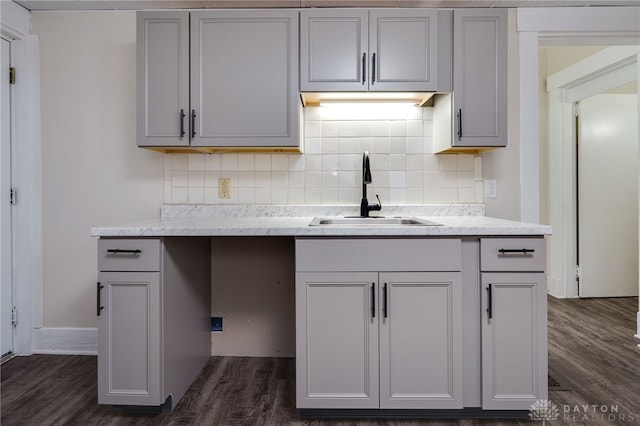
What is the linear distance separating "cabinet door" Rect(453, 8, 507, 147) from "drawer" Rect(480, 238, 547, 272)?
0.61 metres

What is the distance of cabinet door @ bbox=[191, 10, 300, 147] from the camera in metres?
2.03

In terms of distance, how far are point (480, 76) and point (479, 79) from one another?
2 cm

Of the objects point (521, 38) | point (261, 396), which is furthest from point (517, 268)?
point (521, 38)

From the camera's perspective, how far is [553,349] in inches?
99.5

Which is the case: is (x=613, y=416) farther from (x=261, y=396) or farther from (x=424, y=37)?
(x=424, y=37)

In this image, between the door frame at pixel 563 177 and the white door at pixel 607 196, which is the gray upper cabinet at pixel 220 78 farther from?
the white door at pixel 607 196

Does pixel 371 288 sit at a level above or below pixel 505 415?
above

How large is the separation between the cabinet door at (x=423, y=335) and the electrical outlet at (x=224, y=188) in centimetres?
120

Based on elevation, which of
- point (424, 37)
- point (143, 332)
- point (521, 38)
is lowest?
point (143, 332)

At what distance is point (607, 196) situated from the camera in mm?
3807

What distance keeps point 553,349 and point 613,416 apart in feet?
2.66

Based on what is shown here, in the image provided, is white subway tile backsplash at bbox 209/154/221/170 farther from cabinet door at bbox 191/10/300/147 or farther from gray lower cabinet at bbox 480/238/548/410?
gray lower cabinet at bbox 480/238/548/410

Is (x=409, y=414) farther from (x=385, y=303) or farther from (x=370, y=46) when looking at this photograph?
(x=370, y=46)

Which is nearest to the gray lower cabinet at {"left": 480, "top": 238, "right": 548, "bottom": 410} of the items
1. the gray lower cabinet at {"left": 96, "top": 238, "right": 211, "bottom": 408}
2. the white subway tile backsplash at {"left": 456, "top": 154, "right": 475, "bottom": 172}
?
the white subway tile backsplash at {"left": 456, "top": 154, "right": 475, "bottom": 172}
